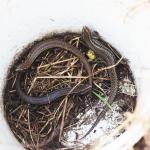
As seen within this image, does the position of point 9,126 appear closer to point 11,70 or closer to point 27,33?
point 11,70

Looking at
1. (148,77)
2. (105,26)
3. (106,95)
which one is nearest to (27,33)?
(105,26)

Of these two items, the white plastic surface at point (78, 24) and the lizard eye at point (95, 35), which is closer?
the white plastic surface at point (78, 24)

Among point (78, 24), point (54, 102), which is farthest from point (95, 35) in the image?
point (54, 102)

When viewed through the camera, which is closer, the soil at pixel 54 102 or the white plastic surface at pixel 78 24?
the white plastic surface at pixel 78 24

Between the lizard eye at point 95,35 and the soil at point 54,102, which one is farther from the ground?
the lizard eye at point 95,35

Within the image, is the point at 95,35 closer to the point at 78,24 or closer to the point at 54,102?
the point at 78,24

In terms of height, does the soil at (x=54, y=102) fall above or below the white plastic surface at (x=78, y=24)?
below
